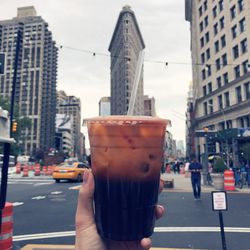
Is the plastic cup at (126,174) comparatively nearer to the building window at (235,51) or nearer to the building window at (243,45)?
the building window at (243,45)

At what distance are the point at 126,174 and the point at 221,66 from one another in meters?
38.3

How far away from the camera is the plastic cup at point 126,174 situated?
1.47 meters

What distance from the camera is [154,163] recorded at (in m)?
1.56

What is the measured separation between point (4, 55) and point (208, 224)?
6.57m

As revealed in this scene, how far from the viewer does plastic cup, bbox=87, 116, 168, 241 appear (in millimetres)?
1466

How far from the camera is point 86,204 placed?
5.46 feet

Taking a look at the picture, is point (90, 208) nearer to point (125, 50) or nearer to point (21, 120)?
point (21, 120)

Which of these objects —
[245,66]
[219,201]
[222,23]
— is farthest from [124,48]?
[219,201]

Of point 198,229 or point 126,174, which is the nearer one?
point 126,174

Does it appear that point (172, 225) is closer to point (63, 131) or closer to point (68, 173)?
point (68, 173)

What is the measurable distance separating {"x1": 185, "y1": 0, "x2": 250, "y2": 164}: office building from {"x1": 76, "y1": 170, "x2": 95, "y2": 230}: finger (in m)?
27.7

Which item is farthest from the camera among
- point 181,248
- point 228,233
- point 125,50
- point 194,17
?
point 125,50

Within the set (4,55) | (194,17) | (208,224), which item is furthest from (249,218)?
(194,17)

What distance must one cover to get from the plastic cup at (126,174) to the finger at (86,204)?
0.09 m
